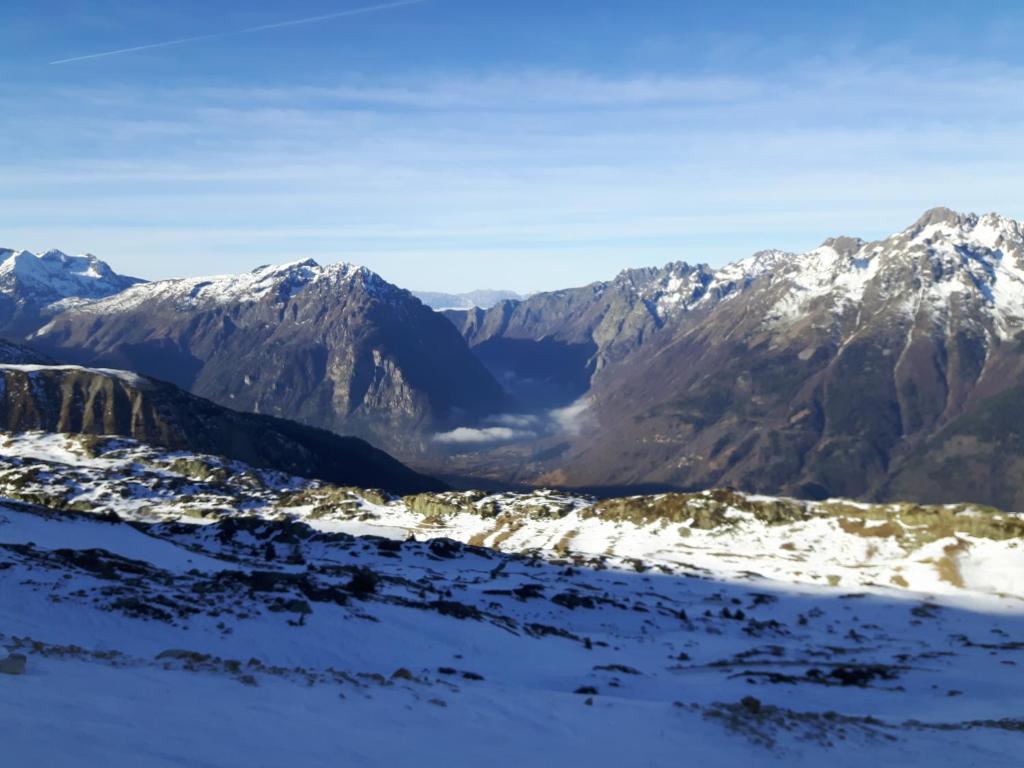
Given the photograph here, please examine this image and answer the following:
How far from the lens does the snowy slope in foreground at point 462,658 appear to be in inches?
898

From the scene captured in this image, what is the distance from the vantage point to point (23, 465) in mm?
157500

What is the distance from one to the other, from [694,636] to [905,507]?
3034 inches

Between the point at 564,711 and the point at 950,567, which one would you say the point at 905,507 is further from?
the point at 564,711

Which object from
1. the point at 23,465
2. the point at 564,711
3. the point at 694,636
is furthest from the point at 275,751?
the point at 23,465

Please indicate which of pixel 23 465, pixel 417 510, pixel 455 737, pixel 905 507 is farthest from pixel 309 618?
Result: pixel 23 465

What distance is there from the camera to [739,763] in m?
26.8

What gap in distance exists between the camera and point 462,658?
149ft

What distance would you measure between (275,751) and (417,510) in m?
147

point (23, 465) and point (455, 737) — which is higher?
point (455, 737)

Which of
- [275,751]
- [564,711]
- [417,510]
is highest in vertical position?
[275,751]

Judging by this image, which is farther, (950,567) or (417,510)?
(417,510)

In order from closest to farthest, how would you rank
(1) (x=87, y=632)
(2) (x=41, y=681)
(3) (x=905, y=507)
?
(2) (x=41, y=681)
(1) (x=87, y=632)
(3) (x=905, y=507)

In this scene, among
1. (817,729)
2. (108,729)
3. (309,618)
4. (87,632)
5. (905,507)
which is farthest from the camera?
(905,507)

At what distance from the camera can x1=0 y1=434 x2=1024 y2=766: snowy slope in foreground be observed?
74.8 feet
